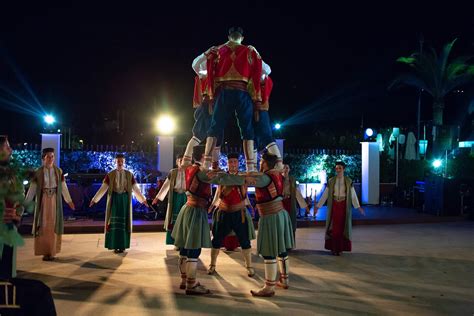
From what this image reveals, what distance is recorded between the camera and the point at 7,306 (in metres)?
3.24

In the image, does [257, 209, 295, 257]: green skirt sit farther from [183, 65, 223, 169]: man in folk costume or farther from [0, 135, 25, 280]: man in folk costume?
[0, 135, 25, 280]: man in folk costume

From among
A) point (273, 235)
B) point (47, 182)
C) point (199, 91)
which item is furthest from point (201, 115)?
point (47, 182)

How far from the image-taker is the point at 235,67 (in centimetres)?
672

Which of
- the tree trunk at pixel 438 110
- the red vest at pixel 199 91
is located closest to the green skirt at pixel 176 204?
the red vest at pixel 199 91

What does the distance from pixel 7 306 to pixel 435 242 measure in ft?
29.0

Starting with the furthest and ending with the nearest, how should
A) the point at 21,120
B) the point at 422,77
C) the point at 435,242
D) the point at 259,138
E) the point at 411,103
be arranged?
the point at 411,103
the point at 422,77
the point at 21,120
the point at 435,242
the point at 259,138

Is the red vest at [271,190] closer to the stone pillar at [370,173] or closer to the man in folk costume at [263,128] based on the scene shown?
the man in folk costume at [263,128]

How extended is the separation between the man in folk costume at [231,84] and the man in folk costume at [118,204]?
253 centimetres

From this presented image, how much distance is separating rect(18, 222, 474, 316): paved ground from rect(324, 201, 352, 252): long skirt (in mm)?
196

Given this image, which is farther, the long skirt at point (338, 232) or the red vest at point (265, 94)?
the long skirt at point (338, 232)

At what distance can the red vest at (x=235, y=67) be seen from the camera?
6.72 meters

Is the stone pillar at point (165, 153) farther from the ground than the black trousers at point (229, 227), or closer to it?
farther from the ground

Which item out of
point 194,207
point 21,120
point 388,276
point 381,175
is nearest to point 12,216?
point 194,207

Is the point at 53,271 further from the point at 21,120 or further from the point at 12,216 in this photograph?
the point at 21,120
